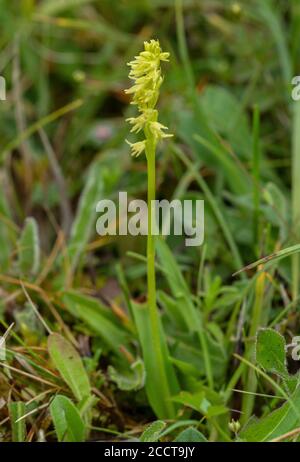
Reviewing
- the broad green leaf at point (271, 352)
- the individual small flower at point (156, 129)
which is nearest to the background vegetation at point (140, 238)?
the broad green leaf at point (271, 352)

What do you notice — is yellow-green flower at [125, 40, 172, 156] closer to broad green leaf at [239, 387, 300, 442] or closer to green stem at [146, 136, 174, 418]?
green stem at [146, 136, 174, 418]

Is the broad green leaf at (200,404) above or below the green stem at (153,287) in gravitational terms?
below

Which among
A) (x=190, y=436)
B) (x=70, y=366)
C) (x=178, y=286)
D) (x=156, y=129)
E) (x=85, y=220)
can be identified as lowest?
(x=190, y=436)

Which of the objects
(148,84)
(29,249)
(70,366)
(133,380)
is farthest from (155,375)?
(148,84)

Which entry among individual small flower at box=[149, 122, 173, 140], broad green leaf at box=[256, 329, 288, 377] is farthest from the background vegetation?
individual small flower at box=[149, 122, 173, 140]

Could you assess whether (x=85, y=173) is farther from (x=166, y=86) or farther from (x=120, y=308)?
(x=120, y=308)

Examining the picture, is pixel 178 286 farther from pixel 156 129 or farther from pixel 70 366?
pixel 156 129

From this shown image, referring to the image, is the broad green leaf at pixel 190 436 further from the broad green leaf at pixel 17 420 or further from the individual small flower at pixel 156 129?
the individual small flower at pixel 156 129
